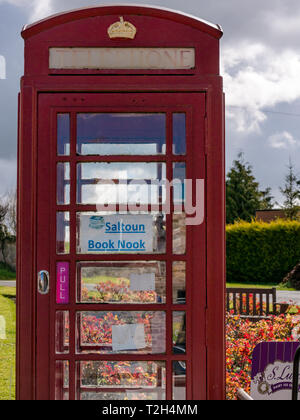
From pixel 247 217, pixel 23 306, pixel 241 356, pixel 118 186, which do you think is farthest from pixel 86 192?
pixel 247 217

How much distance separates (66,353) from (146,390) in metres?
0.55

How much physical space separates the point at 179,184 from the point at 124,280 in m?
0.68

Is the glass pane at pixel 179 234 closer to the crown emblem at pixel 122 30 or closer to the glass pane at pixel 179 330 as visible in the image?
the glass pane at pixel 179 330

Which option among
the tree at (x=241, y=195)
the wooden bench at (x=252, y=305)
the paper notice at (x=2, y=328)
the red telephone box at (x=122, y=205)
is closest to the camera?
the red telephone box at (x=122, y=205)

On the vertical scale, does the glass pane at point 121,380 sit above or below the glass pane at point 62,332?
below

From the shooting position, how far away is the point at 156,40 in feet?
9.86

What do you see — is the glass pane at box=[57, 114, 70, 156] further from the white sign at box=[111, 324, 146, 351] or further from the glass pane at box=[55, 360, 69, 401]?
the glass pane at box=[55, 360, 69, 401]

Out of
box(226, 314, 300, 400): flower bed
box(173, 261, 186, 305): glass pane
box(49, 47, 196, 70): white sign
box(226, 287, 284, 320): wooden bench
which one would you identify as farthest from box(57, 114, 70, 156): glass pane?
box(226, 287, 284, 320): wooden bench

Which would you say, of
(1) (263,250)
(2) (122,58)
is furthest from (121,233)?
(1) (263,250)

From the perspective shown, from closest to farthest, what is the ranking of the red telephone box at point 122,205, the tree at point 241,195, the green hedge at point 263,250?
the red telephone box at point 122,205 < the green hedge at point 263,250 < the tree at point 241,195

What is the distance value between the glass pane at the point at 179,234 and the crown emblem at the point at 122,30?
1137 mm

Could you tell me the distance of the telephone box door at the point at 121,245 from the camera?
117 inches

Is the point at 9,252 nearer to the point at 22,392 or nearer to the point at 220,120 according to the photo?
the point at 22,392

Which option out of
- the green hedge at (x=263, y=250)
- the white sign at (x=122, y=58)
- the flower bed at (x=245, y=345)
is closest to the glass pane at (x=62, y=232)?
the white sign at (x=122, y=58)
